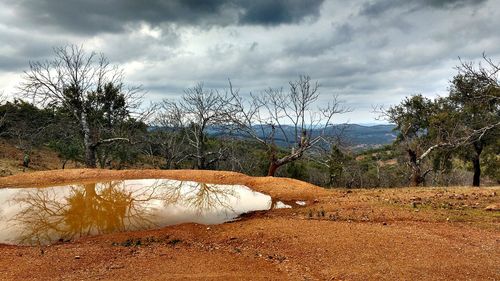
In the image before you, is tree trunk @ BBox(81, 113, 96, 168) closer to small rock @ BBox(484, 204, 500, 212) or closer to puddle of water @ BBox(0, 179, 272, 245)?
puddle of water @ BBox(0, 179, 272, 245)

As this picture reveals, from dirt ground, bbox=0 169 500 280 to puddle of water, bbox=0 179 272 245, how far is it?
932mm

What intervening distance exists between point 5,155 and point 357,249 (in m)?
31.1

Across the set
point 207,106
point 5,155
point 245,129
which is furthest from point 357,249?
point 5,155

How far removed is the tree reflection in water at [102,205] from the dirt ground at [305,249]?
104 centimetres

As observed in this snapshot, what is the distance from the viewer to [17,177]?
15.0 meters

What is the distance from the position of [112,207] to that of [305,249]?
6219 millimetres

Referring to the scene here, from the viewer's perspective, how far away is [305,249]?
284 inches

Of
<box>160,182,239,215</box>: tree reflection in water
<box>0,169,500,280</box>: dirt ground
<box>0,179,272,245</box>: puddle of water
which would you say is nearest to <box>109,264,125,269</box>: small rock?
<box>0,169,500,280</box>: dirt ground

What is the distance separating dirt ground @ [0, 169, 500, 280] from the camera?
20.1 feet

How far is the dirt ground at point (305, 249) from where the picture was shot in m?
6.12

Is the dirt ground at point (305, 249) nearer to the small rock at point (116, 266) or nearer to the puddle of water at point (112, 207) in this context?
the small rock at point (116, 266)

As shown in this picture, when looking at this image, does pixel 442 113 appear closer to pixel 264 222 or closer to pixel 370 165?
pixel 264 222

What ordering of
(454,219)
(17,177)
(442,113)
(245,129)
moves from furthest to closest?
(442,113), (245,129), (17,177), (454,219)

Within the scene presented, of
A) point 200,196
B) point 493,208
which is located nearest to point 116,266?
point 200,196
